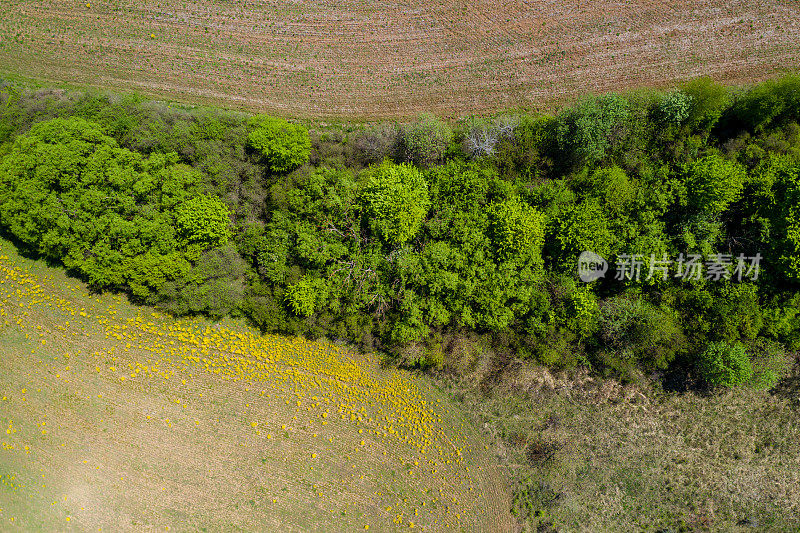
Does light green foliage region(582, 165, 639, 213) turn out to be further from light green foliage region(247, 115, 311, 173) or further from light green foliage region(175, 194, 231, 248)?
light green foliage region(175, 194, 231, 248)

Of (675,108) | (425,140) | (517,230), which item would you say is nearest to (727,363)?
(517,230)

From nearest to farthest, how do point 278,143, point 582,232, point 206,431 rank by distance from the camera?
point 582,232, point 206,431, point 278,143

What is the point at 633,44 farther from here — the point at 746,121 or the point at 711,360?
the point at 711,360

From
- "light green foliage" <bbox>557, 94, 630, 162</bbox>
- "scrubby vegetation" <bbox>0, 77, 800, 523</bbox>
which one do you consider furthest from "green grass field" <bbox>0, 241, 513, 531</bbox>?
"light green foliage" <bbox>557, 94, 630, 162</bbox>

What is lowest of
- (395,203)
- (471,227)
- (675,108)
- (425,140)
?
(471,227)

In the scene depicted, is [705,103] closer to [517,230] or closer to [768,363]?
[517,230]

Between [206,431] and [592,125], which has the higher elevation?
[592,125]

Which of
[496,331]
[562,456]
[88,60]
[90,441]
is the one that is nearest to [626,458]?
[562,456]
